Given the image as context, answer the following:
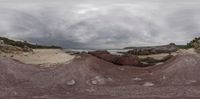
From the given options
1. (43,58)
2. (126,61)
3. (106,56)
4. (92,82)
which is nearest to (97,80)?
(92,82)

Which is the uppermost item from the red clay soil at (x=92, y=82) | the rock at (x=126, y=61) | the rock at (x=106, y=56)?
the rock at (x=106, y=56)

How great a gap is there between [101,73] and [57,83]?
1552mm

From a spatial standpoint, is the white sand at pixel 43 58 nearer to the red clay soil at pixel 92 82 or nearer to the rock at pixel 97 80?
the red clay soil at pixel 92 82

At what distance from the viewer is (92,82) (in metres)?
16.3

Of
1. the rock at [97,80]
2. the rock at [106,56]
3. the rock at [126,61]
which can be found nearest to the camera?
the rock at [97,80]

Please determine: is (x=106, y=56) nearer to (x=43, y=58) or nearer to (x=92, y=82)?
(x=92, y=82)

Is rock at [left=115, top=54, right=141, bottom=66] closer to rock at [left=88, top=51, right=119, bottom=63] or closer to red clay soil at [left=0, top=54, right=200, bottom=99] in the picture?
rock at [left=88, top=51, right=119, bottom=63]

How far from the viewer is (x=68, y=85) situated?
16.6 m

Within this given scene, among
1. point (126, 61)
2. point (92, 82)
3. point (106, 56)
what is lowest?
point (92, 82)

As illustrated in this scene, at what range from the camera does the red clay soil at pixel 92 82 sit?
645 inches

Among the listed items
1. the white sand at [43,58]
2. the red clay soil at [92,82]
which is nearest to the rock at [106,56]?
the red clay soil at [92,82]

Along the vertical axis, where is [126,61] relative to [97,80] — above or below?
above

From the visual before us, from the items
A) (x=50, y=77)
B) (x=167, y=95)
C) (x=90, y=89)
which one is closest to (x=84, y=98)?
(x=90, y=89)

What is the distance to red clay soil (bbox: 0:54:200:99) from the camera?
16.4 m
